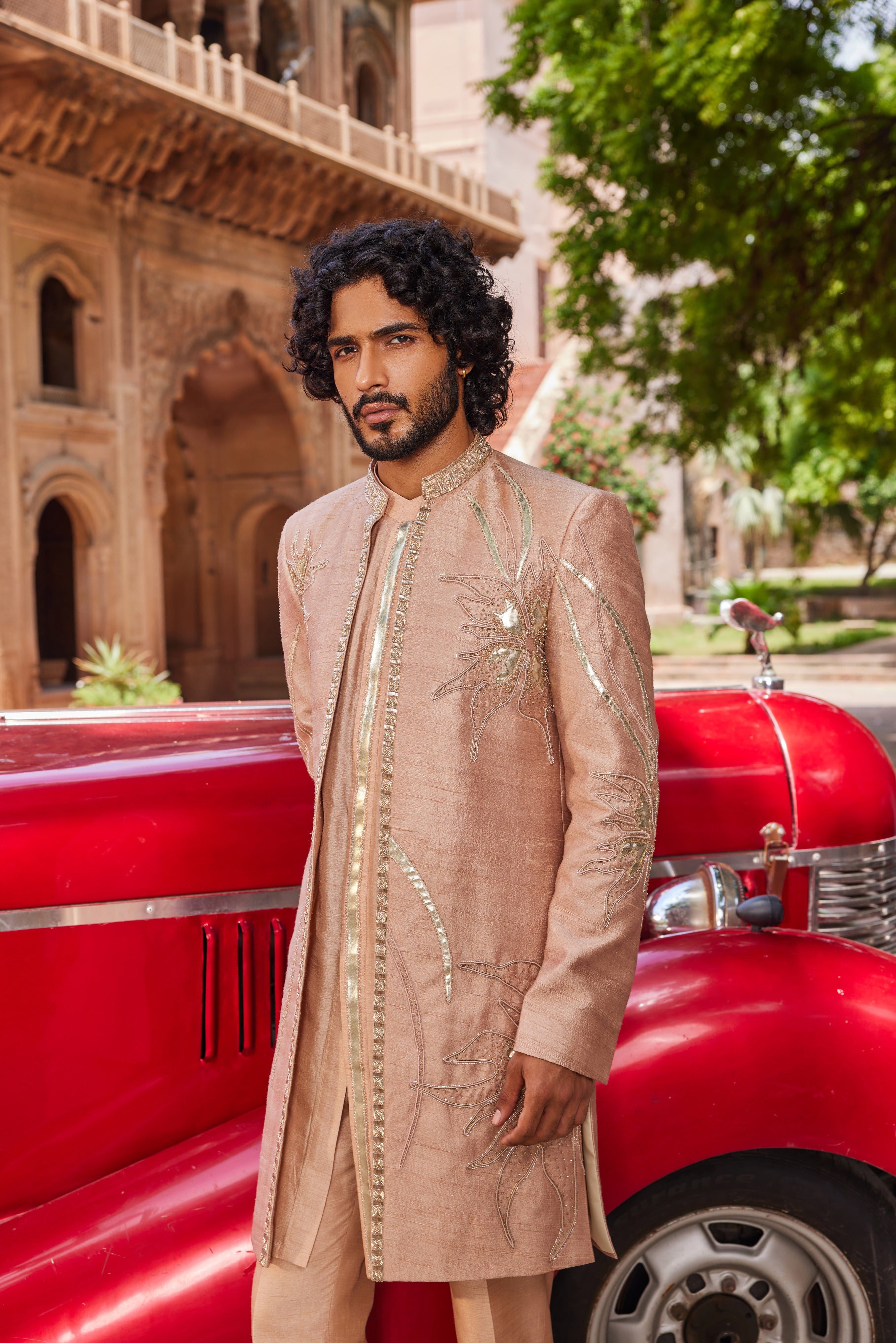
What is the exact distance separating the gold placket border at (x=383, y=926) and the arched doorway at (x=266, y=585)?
15846mm

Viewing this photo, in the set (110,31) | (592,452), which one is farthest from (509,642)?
(592,452)

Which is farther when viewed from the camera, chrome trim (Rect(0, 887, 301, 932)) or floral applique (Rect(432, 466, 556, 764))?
chrome trim (Rect(0, 887, 301, 932))

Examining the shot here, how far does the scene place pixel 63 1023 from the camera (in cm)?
214

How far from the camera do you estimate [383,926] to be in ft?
5.36

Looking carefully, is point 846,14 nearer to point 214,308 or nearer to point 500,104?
point 500,104

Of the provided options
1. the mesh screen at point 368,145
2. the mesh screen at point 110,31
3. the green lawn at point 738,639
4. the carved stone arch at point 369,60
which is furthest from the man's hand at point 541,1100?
the carved stone arch at point 369,60

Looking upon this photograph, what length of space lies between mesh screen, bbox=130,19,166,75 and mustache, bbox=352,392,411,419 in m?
11.2

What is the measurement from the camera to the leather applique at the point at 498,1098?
159cm

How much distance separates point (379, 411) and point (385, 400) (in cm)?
2

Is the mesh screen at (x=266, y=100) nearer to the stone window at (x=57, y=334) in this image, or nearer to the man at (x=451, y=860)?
the stone window at (x=57, y=334)

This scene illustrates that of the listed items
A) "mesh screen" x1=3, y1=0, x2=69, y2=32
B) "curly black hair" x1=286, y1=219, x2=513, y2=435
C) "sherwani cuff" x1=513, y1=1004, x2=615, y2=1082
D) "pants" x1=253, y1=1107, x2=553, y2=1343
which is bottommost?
"pants" x1=253, y1=1107, x2=553, y2=1343

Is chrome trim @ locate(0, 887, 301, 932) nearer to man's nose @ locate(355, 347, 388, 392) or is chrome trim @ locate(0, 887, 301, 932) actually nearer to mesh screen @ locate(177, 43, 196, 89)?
man's nose @ locate(355, 347, 388, 392)

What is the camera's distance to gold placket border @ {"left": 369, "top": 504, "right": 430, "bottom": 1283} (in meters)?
1.60

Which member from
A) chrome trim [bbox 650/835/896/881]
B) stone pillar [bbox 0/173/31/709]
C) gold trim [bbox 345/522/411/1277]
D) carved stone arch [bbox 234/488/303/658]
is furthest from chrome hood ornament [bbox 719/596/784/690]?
carved stone arch [bbox 234/488/303/658]
